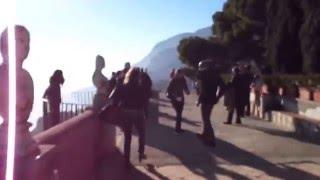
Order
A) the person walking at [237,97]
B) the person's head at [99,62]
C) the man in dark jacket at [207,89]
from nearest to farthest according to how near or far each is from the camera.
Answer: the person's head at [99,62], the man in dark jacket at [207,89], the person walking at [237,97]

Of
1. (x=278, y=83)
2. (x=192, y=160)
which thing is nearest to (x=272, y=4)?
(x=278, y=83)

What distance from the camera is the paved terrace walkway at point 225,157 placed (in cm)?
1084

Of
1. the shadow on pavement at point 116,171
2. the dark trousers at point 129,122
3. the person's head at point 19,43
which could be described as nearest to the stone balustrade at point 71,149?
the shadow on pavement at point 116,171

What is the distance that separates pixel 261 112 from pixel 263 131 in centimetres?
460

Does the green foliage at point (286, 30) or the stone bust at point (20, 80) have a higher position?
the green foliage at point (286, 30)

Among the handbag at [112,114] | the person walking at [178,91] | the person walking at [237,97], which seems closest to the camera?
the handbag at [112,114]

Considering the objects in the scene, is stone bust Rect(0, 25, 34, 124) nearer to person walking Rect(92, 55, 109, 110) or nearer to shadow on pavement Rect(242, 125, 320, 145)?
person walking Rect(92, 55, 109, 110)

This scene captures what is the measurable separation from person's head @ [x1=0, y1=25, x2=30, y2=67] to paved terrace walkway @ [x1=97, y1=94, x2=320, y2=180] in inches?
235

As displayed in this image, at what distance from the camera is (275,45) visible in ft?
89.1

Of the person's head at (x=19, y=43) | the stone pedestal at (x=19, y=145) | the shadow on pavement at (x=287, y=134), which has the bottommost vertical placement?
the shadow on pavement at (x=287, y=134)

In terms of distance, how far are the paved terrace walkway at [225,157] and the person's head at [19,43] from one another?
5.96 m

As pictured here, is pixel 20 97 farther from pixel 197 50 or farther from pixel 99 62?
pixel 197 50

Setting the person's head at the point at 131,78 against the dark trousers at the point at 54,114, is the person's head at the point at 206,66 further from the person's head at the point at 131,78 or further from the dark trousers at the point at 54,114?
the dark trousers at the point at 54,114

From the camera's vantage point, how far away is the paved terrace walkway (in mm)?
10844
